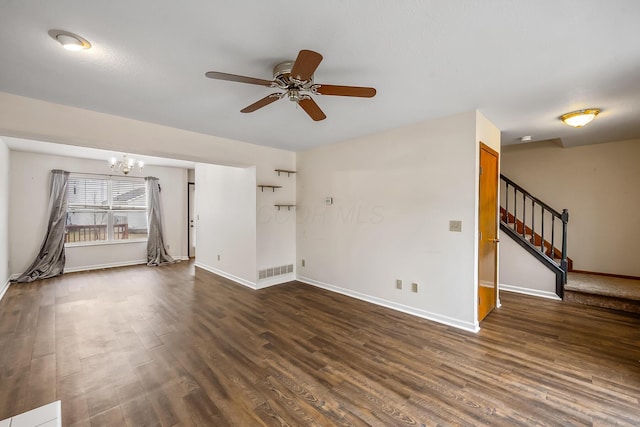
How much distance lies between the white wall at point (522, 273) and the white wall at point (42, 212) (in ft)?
25.0

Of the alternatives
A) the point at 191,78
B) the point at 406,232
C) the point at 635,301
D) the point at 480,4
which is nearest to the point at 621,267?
the point at 635,301

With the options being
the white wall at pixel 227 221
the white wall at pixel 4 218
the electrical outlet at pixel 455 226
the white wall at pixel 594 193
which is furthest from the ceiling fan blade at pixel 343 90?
the white wall at pixel 4 218

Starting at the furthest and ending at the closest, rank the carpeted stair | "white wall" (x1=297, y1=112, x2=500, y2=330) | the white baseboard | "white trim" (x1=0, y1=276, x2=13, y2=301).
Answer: "white trim" (x1=0, y1=276, x2=13, y2=301) < the white baseboard < the carpeted stair < "white wall" (x1=297, y1=112, x2=500, y2=330)

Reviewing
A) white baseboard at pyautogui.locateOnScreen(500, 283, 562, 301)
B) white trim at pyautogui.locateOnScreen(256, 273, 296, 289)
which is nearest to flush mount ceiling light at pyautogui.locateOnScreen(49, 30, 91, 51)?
white trim at pyautogui.locateOnScreen(256, 273, 296, 289)

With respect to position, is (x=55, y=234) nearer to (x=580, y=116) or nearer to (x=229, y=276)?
(x=229, y=276)

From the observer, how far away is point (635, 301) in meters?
3.44

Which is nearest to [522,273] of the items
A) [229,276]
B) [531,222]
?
[531,222]

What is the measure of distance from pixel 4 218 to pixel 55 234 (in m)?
0.97

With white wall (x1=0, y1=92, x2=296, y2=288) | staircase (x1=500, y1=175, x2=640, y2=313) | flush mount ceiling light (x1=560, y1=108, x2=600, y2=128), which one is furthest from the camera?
staircase (x1=500, y1=175, x2=640, y2=313)

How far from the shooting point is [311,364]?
7.76 ft

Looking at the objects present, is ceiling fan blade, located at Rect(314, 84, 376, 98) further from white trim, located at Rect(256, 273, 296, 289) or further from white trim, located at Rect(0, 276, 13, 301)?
white trim, located at Rect(0, 276, 13, 301)

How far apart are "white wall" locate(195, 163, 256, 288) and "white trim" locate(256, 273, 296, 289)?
0.47 ft

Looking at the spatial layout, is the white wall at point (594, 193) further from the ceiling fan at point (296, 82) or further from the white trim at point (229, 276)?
the white trim at point (229, 276)

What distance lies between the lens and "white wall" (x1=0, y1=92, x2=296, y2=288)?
2648 mm
